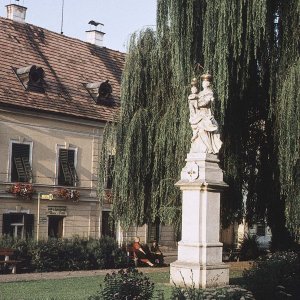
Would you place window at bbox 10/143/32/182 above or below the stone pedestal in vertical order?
above

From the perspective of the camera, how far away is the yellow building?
25953mm

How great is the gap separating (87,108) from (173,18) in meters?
13.2

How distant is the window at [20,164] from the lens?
85.6ft

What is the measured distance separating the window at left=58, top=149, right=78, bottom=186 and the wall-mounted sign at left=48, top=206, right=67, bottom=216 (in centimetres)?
106

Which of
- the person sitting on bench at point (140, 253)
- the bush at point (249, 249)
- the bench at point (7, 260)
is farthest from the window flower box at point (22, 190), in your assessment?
the bush at point (249, 249)

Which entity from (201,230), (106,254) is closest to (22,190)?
(106,254)

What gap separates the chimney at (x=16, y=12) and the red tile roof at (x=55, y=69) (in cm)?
45

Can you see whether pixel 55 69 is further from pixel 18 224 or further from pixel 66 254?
pixel 66 254

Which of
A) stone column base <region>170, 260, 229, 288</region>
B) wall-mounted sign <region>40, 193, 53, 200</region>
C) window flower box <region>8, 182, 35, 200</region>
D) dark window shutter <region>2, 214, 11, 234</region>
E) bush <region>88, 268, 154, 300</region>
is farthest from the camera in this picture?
wall-mounted sign <region>40, 193, 53, 200</region>

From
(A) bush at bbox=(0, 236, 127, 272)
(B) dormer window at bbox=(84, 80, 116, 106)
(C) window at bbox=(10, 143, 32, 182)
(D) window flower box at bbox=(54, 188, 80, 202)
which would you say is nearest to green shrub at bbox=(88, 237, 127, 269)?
(A) bush at bbox=(0, 236, 127, 272)

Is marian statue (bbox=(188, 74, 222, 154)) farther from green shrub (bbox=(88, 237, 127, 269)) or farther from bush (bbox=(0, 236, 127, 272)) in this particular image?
green shrub (bbox=(88, 237, 127, 269))

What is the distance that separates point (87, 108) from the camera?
1149 inches

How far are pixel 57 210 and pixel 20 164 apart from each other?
2.62 metres

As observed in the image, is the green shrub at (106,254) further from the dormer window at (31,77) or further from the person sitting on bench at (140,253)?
the dormer window at (31,77)
